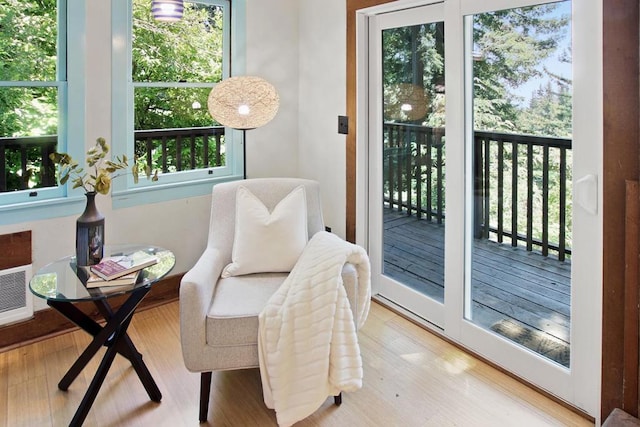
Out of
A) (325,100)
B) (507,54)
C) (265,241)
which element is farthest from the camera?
(325,100)

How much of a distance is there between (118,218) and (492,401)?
2257 mm

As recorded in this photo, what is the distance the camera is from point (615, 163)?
1711mm

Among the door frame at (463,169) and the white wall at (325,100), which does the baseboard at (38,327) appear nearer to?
the white wall at (325,100)

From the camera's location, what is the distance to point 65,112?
8.26 feet

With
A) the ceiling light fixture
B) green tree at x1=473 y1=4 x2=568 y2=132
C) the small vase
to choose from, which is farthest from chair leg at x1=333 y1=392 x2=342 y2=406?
the ceiling light fixture

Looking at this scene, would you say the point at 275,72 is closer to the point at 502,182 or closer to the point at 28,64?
the point at 28,64

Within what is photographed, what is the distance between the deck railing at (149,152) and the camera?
2.45 metres

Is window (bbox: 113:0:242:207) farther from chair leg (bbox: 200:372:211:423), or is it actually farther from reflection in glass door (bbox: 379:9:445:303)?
chair leg (bbox: 200:372:211:423)

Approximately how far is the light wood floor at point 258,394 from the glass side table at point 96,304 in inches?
4.2

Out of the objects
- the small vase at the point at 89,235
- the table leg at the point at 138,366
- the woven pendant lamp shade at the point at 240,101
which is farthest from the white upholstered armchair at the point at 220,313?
the woven pendant lamp shade at the point at 240,101

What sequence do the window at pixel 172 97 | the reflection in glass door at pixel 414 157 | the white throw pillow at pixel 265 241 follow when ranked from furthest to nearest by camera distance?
the window at pixel 172 97 < the reflection in glass door at pixel 414 157 < the white throw pillow at pixel 265 241

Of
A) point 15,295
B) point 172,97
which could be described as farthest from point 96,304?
point 172,97

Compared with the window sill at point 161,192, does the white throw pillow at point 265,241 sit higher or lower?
lower

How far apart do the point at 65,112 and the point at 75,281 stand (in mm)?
1089
